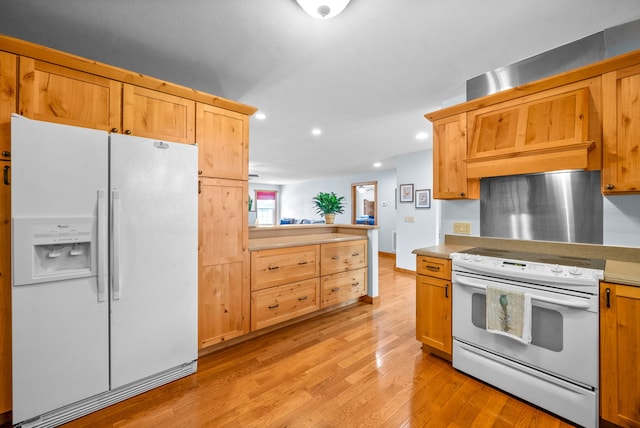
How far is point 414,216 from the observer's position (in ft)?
17.5

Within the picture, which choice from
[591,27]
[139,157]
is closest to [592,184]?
[591,27]

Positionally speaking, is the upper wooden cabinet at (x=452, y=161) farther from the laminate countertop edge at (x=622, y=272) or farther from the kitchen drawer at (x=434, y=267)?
the laminate countertop edge at (x=622, y=272)

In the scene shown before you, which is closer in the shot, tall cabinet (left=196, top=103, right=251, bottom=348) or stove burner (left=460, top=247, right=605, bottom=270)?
stove burner (left=460, top=247, right=605, bottom=270)

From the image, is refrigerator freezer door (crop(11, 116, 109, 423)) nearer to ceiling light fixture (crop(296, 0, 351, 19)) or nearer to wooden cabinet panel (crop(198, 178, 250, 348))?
wooden cabinet panel (crop(198, 178, 250, 348))

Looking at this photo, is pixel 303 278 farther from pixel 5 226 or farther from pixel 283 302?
pixel 5 226

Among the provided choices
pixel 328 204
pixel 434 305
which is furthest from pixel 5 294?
pixel 328 204

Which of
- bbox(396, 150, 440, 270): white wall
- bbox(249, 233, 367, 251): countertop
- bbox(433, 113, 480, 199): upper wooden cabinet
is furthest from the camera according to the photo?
bbox(396, 150, 440, 270): white wall

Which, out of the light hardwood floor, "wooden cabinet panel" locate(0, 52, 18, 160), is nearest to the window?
the light hardwood floor

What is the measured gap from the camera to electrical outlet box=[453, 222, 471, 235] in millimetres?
2668

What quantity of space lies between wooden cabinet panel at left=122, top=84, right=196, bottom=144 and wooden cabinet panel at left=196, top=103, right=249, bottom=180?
8cm

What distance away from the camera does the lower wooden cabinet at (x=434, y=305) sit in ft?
7.11

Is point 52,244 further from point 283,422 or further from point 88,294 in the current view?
point 283,422

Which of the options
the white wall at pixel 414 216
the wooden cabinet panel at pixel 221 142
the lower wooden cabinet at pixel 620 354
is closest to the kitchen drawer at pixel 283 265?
the wooden cabinet panel at pixel 221 142

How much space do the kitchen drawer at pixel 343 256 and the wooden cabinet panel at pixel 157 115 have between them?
1.88 m
